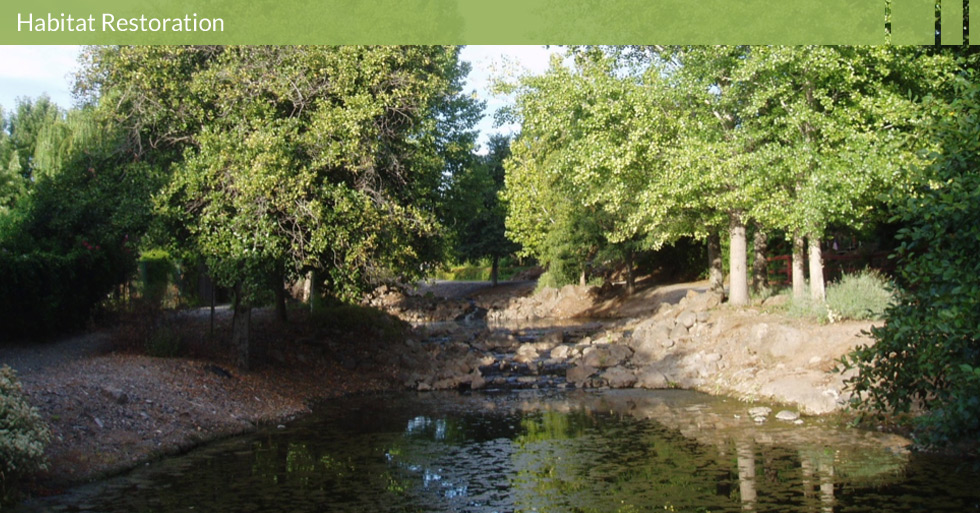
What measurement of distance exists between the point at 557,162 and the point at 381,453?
13.0 metres

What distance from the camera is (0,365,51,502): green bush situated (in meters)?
9.34

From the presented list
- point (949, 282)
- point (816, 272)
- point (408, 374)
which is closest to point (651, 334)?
point (816, 272)

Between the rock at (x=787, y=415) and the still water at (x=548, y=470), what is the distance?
0.32 metres

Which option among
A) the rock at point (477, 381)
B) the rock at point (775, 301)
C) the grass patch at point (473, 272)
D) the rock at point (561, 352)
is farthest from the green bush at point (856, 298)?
the grass patch at point (473, 272)

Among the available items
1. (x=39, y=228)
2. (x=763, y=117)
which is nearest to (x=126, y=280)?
(x=39, y=228)

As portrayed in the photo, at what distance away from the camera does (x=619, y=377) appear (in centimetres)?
2066

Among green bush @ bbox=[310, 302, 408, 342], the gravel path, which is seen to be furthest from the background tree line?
green bush @ bbox=[310, 302, 408, 342]

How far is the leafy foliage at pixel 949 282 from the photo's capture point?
27.9 ft

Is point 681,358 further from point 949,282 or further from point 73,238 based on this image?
point 73,238

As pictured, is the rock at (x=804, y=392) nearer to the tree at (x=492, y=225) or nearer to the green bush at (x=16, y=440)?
the green bush at (x=16, y=440)

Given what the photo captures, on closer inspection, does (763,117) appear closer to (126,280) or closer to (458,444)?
(458,444)

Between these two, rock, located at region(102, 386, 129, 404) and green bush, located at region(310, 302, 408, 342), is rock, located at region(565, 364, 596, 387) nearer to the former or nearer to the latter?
green bush, located at region(310, 302, 408, 342)

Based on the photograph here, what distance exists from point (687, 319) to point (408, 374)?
306 inches

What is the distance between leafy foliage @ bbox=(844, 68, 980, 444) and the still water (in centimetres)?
140
